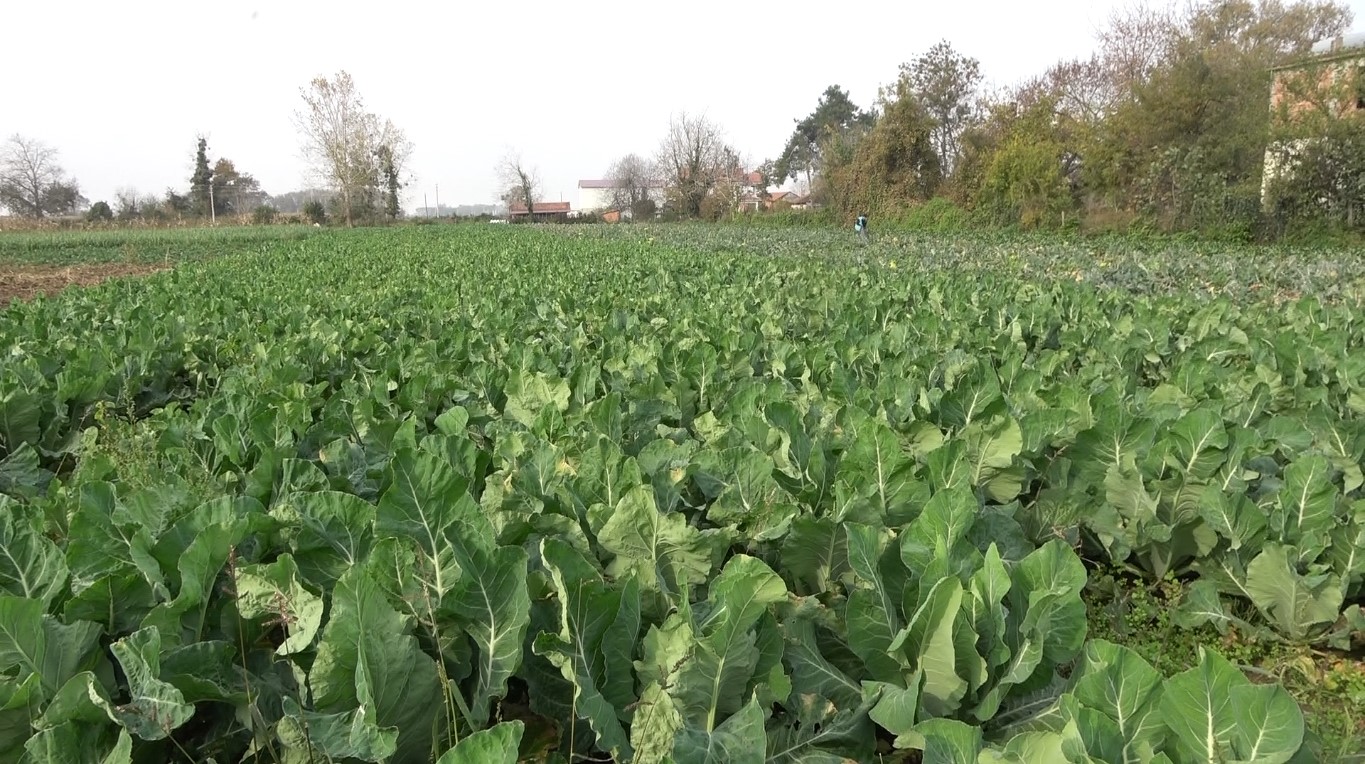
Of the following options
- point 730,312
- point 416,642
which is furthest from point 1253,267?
point 416,642

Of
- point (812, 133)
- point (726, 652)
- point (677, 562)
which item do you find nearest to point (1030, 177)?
point (677, 562)

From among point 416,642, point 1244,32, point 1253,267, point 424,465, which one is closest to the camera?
point 416,642

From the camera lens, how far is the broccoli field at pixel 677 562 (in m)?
1.51

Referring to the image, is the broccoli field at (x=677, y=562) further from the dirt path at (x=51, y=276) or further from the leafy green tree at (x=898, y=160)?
the leafy green tree at (x=898, y=160)

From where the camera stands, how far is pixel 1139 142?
30969 mm

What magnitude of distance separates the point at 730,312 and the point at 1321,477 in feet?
19.5

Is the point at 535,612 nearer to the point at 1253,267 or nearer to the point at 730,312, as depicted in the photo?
the point at 730,312

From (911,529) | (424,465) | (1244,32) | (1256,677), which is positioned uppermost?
(1244,32)

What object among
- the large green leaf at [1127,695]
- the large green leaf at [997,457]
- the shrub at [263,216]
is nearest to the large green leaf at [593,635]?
the large green leaf at [1127,695]

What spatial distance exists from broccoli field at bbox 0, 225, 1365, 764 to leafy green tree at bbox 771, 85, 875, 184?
80739 millimetres

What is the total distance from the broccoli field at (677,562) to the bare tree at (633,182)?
271 ft

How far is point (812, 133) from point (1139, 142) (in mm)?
57385

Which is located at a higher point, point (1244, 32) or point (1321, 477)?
point (1244, 32)

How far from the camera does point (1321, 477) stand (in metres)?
2.73
